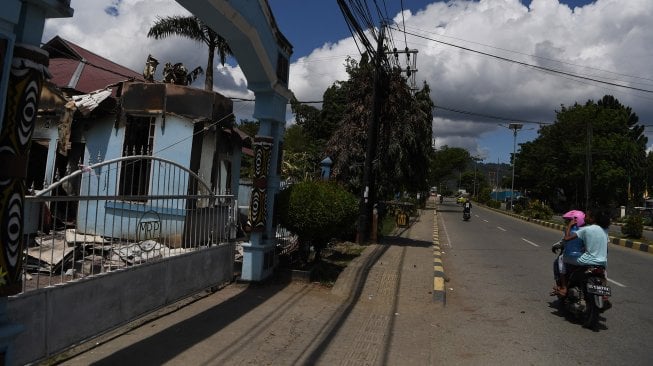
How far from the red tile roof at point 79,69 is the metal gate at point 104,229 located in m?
7.22

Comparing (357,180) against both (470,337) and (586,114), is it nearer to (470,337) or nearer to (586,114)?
(470,337)

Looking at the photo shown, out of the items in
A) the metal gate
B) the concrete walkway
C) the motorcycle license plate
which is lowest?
the concrete walkway

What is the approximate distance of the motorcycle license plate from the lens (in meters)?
5.90

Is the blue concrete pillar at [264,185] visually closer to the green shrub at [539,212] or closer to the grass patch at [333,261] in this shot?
the grass patch at [333,261]

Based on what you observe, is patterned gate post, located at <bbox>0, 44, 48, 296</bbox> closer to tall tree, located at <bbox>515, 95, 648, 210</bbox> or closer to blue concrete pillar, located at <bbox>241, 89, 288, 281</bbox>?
blue concrete pillar, located at <bbox>241, 89, 288, 281</bbox>

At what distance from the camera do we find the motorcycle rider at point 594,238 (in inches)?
242

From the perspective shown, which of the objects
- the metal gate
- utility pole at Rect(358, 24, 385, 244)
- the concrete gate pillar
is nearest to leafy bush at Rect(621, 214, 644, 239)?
utility pole at Rect(358, 24, 385, 244)

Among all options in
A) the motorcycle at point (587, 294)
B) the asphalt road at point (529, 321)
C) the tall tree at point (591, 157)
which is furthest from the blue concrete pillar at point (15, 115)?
the tall tree at point (591, 157)

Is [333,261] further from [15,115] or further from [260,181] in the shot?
[15,115]

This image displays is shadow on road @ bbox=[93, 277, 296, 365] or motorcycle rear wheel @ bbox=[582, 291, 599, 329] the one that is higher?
motorcycle rear wheel @ bbox=[582, 291, 599, 329]

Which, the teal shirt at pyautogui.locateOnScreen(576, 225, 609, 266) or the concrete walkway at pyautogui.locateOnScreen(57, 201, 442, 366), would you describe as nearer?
the concrete walkway at pyautogui.locateOnScreen(57, 201, 442, 366)

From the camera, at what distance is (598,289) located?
5934 mm

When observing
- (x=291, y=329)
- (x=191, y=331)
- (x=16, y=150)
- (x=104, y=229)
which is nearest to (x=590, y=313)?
(x=291, y=329)

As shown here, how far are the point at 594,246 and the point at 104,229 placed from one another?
18.1 ft
